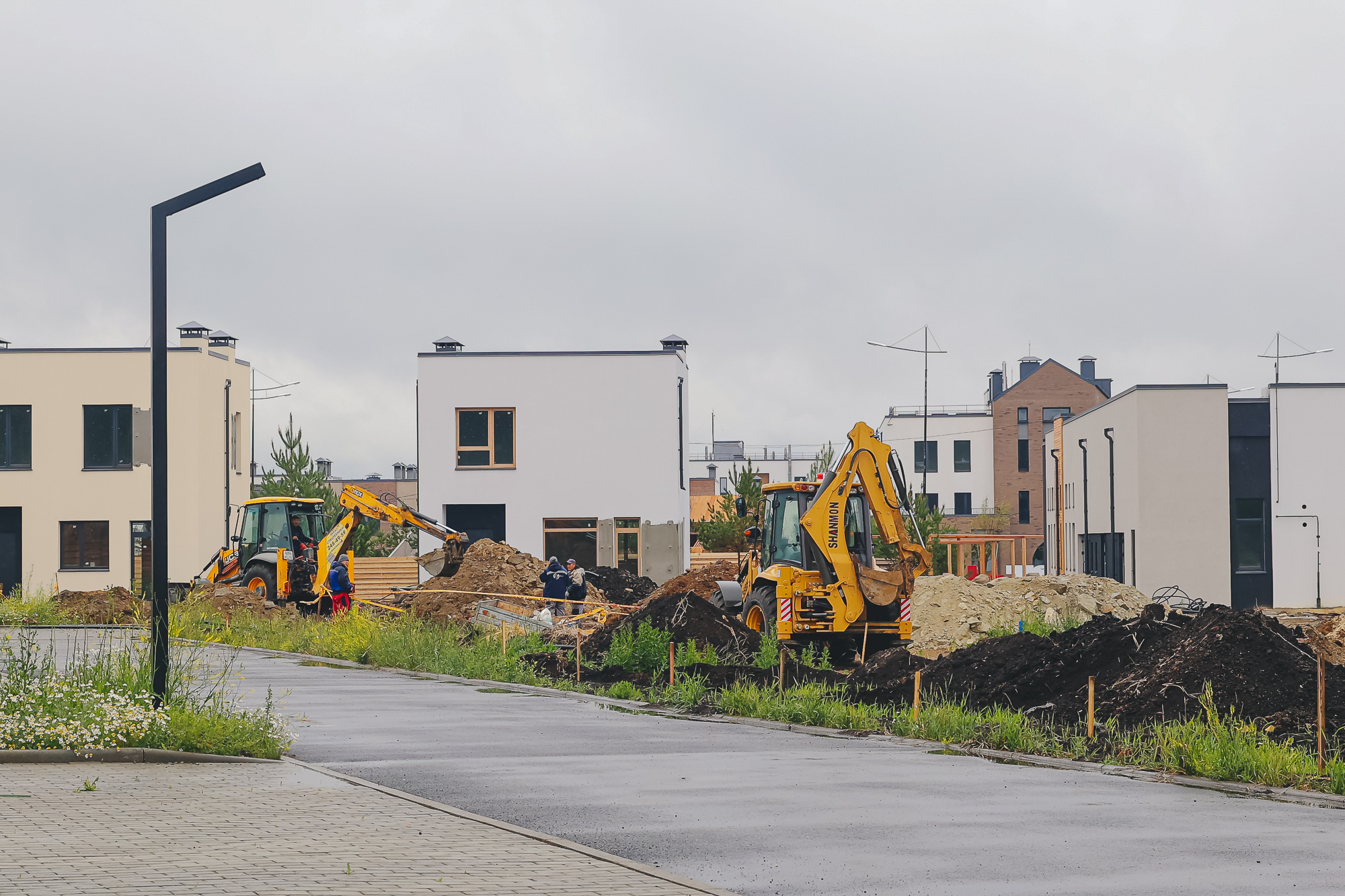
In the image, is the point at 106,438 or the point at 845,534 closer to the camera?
the point at 845,534

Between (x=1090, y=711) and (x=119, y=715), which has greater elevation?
(x=119, y=715)

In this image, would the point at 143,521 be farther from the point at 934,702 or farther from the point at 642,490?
the point at 934,702

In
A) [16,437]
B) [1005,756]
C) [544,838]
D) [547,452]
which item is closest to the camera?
[544,838]

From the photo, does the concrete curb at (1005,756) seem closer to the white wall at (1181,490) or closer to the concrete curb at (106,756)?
the concrete curb at (106,756)

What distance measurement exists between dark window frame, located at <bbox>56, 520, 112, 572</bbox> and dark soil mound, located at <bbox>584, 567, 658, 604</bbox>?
15973 millimetres

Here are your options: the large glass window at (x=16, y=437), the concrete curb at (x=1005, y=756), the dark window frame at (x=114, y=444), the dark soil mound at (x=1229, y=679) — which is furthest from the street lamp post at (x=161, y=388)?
the large glass window at (x=16, y=437)

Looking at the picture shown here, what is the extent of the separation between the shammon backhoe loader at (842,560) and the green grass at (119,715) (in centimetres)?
966

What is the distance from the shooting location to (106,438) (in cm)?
4838

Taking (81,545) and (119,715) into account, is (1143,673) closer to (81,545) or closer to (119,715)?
(119,715)

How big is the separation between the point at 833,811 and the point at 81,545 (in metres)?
42.4

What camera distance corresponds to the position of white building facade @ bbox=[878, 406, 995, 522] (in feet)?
295

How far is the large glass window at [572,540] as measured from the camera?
49531 millimetres

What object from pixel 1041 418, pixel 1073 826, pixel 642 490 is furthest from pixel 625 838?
pixel 1041 418

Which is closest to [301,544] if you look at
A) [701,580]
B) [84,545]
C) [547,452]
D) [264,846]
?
[701,580]
